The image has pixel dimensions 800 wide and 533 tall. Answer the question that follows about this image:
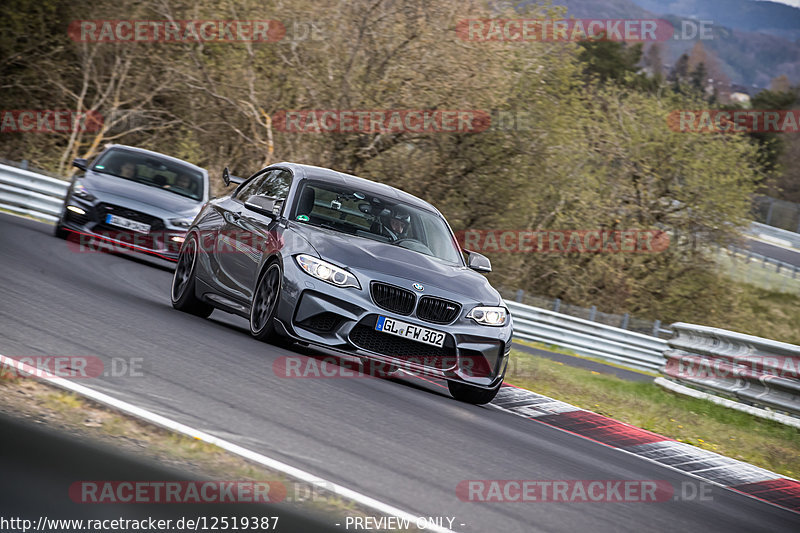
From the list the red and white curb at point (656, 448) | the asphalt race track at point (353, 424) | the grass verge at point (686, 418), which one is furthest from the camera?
the grass verge at point (686, 418)

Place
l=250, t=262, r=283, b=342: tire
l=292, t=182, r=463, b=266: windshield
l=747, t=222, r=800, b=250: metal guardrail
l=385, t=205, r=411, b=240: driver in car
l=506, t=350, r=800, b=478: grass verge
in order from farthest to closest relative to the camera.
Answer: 1. l=747, t=222, r=800, b=250: metal guardrail
2. l=506, t=350, r=800, b=478: grass verge
3. l=385, t=205, r=411, b=240: driver in car
4. l=292, t=182, r=463, b=266: windshield
5. l=250, t=262, r=283, b=342: tire

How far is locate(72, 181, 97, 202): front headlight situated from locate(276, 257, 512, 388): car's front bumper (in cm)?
752

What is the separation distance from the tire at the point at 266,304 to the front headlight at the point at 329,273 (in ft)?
0.90

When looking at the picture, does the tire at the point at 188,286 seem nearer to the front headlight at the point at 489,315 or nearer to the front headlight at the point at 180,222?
the front headlight at the point at 489,315

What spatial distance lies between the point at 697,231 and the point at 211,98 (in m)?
17.0

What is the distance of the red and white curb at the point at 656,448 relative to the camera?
26.0 ft

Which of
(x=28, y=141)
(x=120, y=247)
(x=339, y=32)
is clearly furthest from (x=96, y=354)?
(x=28, y=141)

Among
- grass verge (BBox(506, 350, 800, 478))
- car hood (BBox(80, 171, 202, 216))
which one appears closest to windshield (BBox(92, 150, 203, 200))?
car hood (BBox(80, 171, 202, 216))

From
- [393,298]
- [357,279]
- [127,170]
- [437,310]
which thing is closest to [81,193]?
[127,170]

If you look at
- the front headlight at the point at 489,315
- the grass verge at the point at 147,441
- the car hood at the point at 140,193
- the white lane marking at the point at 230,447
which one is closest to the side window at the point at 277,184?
the front headlight at the point at 489,315

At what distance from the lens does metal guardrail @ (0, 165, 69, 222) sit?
20.9m

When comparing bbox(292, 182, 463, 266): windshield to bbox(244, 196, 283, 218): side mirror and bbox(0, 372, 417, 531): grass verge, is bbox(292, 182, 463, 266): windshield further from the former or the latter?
bbox(0, 372, 417, 531): grass verge

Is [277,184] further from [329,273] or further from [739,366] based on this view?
[739,366]

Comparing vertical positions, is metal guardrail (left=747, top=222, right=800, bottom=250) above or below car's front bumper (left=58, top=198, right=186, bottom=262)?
above
